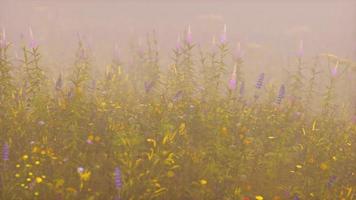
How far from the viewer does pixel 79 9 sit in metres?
A: 39.8

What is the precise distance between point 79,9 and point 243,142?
36.3 m

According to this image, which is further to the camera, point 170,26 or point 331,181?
point 170,26

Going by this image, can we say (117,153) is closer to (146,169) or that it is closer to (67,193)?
(146,169)

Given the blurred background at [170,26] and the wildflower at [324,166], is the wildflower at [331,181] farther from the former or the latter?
the blurred background at [170,26]

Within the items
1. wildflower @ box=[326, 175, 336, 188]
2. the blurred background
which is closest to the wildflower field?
wildflower @ box=[326, 175, 336, 188]

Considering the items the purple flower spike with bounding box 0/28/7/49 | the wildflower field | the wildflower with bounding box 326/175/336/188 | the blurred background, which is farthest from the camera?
the blurred background

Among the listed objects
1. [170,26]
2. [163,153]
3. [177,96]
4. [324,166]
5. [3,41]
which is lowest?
[170,26]

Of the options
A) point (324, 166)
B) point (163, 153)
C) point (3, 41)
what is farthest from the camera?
point (3, 41)

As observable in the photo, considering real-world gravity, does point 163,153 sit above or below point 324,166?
above

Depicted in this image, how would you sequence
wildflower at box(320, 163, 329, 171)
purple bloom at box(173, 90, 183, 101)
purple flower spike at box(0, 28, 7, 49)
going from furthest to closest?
purple bloom at box(173, 90, 183, 101)
purple flower spike at box(0, 28, 7, 49)
wildflower at box(320, 163, 329, 171)

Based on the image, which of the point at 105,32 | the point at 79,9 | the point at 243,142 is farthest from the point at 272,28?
the point at 243,142

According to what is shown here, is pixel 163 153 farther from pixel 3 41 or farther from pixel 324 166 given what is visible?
pixel 3 41

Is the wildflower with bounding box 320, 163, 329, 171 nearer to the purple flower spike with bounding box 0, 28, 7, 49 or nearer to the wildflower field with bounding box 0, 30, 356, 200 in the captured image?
the wildflower field with bounding box 0, 30, 356, 200

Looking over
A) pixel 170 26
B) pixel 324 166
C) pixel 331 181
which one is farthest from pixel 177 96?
pixel 170 26
